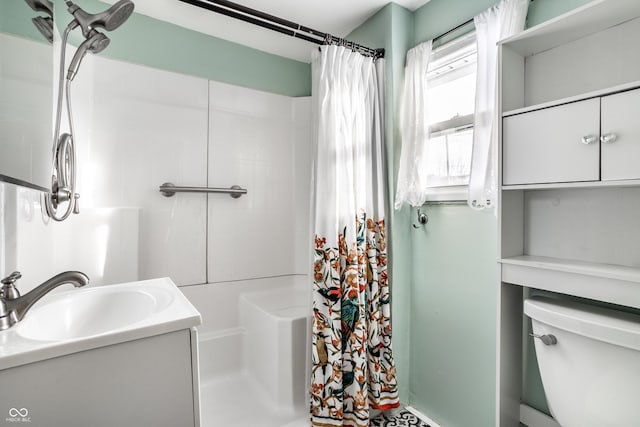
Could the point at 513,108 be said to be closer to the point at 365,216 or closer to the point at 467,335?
the point at 365,216

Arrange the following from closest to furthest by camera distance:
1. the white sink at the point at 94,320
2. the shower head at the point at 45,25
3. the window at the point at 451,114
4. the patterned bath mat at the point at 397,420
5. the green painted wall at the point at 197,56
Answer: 1. the white sink at the point at 94,320
2. the shower head at the point at 45,25
3. the window at the point at 451,114
4. the patterned bath mat at the point at 397,420
5. the green painted wall at the point at 197,56

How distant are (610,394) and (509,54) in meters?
1.17

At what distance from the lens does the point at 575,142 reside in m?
0.98

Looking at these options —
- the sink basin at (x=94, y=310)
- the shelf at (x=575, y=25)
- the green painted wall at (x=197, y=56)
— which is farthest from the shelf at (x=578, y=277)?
the green painted wall at (x=197, y=56)

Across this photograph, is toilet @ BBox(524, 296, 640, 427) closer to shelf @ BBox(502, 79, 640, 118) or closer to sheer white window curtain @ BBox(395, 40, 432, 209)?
shelf @ BBox(502, 79, 640, 118)

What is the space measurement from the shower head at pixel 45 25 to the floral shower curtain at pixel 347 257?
1.10 metres

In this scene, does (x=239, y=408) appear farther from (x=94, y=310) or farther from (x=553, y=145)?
(x=553, y=145)

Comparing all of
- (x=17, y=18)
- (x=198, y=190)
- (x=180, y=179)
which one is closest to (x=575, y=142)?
(x=17, y=18)

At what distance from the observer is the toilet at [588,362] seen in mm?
854

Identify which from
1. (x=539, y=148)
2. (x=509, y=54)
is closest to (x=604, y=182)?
(x=539, y=148)

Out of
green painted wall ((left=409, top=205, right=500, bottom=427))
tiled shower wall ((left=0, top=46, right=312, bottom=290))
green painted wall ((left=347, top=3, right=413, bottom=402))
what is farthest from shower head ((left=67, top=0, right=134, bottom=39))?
green painted wall ((left=409, top=205, right=500, bottom=427))

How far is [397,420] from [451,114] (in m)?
1.66

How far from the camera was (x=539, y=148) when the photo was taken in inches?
41.8

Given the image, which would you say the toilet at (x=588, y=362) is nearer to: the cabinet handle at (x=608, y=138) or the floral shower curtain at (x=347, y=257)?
the cabinet handle at (x=608, y=138)
